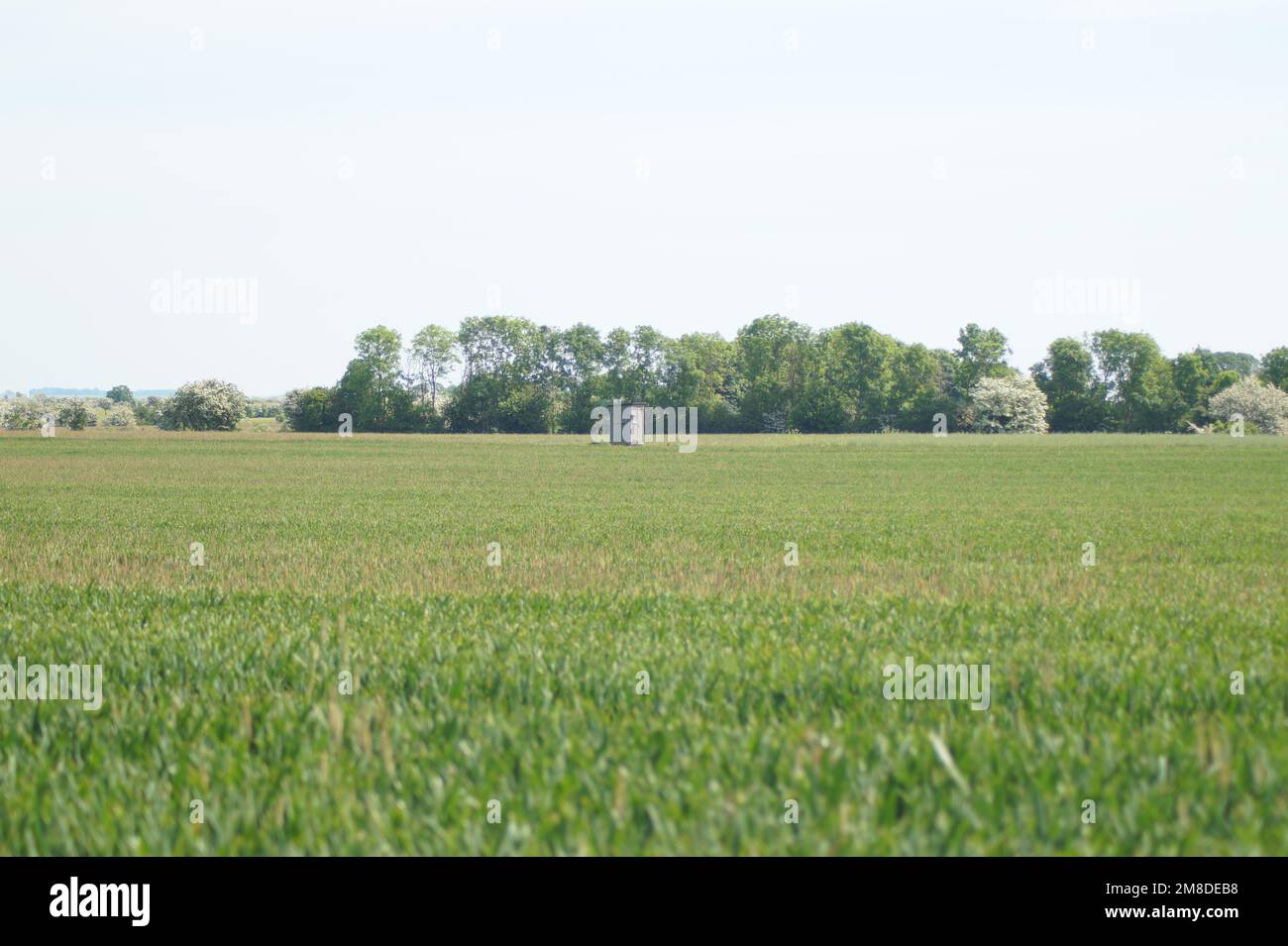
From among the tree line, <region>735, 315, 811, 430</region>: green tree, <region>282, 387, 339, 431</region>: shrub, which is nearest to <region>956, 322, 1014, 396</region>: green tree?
the tree line

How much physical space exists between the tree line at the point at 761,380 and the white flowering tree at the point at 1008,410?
360 mm

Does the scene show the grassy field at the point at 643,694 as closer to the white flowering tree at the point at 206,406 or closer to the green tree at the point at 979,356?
the white flowering tree at the point at 206,406

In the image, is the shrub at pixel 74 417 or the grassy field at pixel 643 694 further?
the shrub at pixel 74 417

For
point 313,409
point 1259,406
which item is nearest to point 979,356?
point 1259,406

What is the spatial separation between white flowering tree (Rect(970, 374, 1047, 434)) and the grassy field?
4451 inches

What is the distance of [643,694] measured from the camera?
7.46m

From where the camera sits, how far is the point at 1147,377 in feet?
450

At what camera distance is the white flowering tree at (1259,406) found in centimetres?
12338

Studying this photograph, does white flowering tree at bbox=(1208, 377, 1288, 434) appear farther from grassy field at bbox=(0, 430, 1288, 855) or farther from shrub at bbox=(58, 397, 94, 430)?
shrub at bbox=(58, 397, 94, 430)

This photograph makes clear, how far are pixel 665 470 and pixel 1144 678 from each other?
1630 inches

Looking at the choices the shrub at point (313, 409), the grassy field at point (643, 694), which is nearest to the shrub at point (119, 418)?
the shrub at point (313, 409)

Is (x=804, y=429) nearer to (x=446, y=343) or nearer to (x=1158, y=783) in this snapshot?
(x=446, y=343)

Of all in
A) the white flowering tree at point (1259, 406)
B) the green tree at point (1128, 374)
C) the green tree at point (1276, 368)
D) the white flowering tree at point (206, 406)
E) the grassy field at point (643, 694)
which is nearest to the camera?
the grassy field at point (643, 694)
